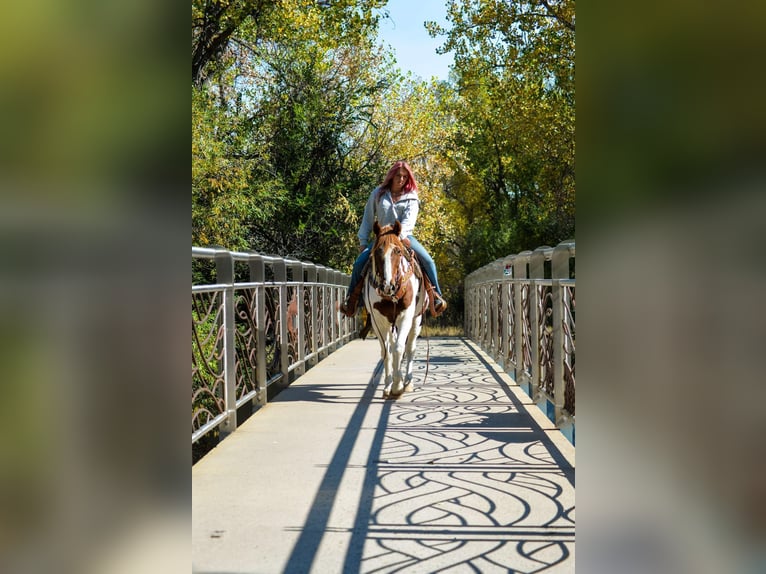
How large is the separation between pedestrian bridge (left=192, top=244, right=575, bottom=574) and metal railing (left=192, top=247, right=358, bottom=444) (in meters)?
0.03

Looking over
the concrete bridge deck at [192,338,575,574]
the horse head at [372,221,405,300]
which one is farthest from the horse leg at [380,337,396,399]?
the horse head at [372,221,405,300]

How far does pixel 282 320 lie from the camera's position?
991 centimetres

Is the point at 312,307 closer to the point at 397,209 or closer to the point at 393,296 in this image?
the point at 397,209

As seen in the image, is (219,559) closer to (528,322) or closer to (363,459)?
(363,459)

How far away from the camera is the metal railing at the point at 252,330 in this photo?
6.43 metres

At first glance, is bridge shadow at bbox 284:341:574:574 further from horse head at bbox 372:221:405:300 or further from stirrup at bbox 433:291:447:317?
stirrup at bbox 433:291:447:317

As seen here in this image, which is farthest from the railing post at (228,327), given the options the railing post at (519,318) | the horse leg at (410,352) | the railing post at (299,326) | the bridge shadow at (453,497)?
the railing post at (299,326)

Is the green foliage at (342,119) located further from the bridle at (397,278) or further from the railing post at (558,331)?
the railing post at (558,331)

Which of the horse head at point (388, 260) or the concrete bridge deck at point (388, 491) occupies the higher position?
the horse head at point (388, 260)

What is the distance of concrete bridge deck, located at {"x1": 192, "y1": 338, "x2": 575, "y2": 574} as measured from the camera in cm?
369

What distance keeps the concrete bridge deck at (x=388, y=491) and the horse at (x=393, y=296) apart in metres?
0.60
